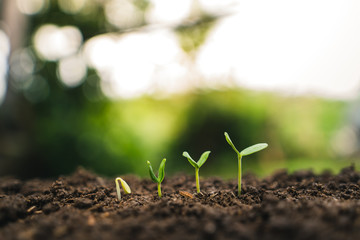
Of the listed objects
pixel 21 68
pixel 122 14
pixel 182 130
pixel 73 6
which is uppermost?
pixel 73 6

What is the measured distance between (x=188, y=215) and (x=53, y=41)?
5.09 meters

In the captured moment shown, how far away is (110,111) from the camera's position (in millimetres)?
5117

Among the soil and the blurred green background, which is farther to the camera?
the blurred green background

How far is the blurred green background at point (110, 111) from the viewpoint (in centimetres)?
486

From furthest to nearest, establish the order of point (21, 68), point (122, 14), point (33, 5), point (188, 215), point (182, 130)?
point (182, 130)
point (122, 14)
point (33, 5)
point (21, 68)
point (188, 215)

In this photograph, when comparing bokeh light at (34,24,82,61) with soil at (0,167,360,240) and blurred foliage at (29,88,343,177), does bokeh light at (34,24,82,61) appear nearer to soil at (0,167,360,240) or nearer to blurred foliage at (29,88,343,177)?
blurred foliage at (29,88,343,177)

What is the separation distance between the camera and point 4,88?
4957 millimetres

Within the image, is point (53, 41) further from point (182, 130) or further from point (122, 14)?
point (182, 130)

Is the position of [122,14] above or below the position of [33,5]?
below

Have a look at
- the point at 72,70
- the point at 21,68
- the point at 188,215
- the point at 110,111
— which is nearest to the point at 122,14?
the point at 72,70

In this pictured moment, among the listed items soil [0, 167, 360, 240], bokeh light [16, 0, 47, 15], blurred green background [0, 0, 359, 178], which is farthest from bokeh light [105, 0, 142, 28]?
soil [0, 167, 360, 240]

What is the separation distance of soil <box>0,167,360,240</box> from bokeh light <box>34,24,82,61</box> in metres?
4.11

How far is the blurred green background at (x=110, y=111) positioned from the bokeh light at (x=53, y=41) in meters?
0.03

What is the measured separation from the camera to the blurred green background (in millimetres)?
4855
